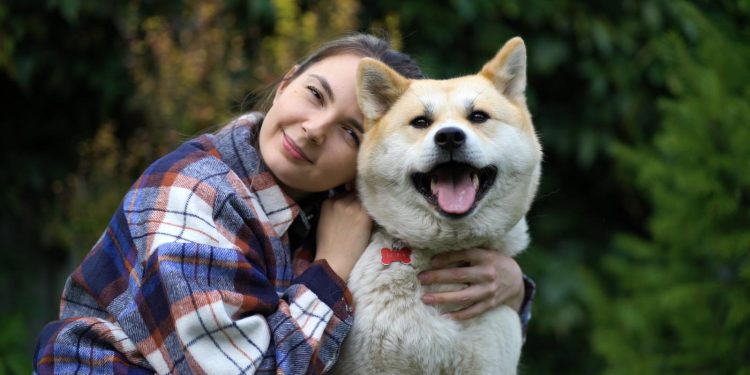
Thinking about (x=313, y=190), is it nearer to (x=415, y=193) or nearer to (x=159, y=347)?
(x=415, y=193)

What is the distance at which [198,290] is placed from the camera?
7.27 ft

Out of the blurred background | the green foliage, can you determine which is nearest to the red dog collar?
the blurred background

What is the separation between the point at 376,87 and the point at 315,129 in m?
0.25

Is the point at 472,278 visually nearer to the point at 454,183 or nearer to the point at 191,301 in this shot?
the point at 454,183

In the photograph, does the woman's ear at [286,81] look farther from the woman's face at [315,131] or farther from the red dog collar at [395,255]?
the red dog collar at [395,255]

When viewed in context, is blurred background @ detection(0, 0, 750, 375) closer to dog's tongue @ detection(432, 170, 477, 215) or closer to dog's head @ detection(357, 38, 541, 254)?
dog's head @ detection(357, 38, 541, 254)

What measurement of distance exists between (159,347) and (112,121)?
2942mm

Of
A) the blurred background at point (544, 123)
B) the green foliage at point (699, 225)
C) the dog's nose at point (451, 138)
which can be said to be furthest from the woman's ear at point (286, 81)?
the green foliage at point (699, 225)

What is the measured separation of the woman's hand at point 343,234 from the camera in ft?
8.58

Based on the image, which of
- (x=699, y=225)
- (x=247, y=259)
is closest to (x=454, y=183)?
(x=247, y=259)

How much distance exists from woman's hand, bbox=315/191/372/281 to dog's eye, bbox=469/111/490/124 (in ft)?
1.39

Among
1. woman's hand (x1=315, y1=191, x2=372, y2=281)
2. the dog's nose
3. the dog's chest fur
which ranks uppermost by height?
the dog's nose

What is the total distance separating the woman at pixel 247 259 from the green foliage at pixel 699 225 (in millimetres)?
1315

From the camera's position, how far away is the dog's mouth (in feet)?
8.39
